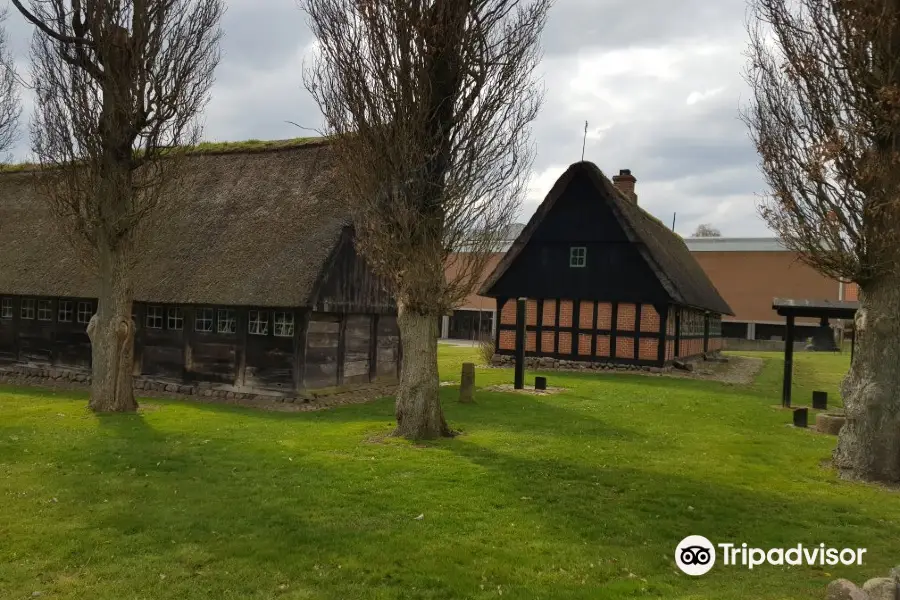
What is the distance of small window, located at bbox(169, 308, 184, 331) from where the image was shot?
1587 cm

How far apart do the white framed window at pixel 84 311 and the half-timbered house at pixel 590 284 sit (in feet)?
40.5

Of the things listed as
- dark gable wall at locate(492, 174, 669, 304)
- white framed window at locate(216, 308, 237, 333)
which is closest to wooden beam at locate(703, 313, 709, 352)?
dark gable wall at locate(492, 174, 669, 304)

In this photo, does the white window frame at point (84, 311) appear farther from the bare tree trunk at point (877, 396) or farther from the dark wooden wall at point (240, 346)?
the bare tree trunk at point (877, 396)

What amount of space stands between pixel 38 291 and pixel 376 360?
8.66 meters

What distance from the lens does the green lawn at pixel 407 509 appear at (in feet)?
17.1

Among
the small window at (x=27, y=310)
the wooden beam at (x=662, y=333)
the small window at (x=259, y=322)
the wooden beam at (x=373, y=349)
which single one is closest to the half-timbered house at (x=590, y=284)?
the wooden beam at (x=662, y=333)

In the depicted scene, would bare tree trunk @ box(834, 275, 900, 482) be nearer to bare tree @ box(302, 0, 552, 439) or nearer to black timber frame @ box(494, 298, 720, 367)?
bare tree @ box(302, 0, 552, 439)

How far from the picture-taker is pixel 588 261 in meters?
22.6

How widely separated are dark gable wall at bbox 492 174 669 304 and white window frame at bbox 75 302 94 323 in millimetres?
12838

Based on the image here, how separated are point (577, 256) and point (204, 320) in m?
12.6

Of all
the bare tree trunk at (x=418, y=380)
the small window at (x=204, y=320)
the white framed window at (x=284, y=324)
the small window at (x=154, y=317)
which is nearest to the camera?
the bare tree trunk at (x=418, y=380)

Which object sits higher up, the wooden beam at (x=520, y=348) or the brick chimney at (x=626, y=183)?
the brick chimney at (x=626, y=183)

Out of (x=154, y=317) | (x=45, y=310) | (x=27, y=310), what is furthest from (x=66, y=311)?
(x=154, y=317)

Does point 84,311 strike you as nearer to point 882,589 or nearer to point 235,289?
point 235,289
